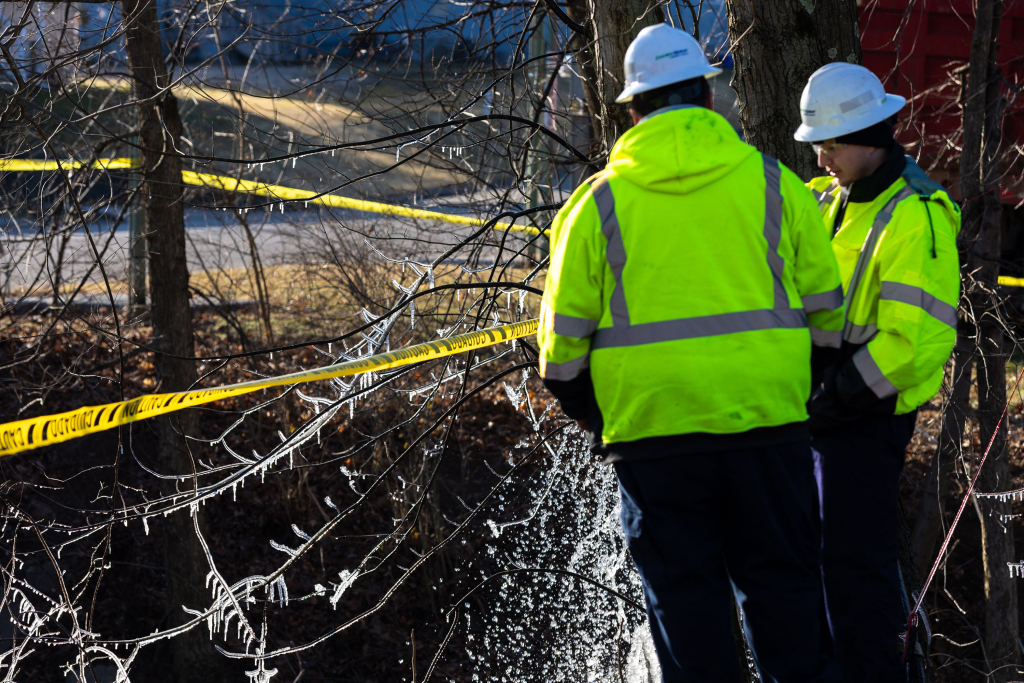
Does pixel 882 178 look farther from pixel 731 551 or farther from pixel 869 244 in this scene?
pixel 731 551

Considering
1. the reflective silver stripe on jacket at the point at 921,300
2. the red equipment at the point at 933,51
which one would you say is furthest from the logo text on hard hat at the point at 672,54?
the red equipment at the point at 933,51

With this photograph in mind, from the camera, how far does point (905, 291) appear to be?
2.66 m

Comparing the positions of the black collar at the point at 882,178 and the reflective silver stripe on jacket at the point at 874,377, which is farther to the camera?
the black collar at the point at 882,178

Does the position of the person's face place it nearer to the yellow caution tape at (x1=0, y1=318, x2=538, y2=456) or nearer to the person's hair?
the person's hair

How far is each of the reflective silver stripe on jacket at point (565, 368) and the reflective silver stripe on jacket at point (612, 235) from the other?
183mm

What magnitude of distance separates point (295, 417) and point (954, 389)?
6118 mm

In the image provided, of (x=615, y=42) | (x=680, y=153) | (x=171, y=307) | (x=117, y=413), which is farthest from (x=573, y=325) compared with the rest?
(x=171, y=307)

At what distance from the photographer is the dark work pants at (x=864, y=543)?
2.85 metres

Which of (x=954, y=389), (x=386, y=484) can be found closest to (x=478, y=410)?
(x=386, y=484)

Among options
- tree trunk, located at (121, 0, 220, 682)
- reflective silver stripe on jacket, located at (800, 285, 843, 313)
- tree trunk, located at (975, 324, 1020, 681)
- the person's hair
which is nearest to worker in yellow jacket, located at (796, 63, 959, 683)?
reflective silver stripe on jacket, located at (800, 285, 843, 313)

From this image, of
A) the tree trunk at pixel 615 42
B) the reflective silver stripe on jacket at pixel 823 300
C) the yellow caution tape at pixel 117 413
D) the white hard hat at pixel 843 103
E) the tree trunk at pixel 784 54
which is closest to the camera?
the reflective silver stripe on jacket at pixel 823 300

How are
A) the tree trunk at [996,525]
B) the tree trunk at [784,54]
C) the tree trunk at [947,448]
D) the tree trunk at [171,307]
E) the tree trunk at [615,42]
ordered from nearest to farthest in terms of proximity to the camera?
1. the tree trunk at [784,54]
2. the tree trunk at [615,42]
3. the tree trunk at [947,448]
4. the tree trunk at [996,525]
5. the tree trunk at [171,307]

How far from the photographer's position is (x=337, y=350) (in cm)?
886

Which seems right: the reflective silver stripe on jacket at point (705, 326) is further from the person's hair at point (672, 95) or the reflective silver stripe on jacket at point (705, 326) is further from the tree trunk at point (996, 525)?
the tree trunk at point (996, 525)
